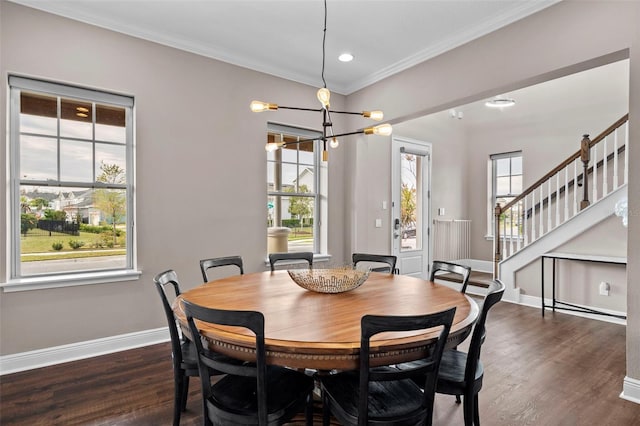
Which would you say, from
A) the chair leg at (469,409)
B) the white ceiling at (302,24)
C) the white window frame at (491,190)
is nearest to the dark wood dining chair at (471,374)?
the chair leg at (469,409)

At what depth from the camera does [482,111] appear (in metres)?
6.71

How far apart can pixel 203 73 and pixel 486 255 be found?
19.4ft

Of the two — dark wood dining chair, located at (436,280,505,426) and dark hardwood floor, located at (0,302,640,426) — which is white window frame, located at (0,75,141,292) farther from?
dark wood dining chair, located at (436,280,505,426)

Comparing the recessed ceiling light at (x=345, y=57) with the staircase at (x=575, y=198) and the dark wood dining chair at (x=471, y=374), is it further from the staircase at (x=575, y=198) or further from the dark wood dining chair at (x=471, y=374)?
the staircase at (x=575, y=198)

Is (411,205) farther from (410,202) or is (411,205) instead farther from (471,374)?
(471,374)

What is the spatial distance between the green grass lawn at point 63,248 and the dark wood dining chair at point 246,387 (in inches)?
87.7

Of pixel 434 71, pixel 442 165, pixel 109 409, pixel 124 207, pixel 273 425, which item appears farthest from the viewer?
pixel 442 165

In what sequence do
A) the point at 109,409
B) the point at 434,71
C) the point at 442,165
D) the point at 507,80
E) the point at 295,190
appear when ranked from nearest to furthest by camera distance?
the point at 109,409
the point at 507,80
the point at 434,71
the point at 295,190
the point at 442,165

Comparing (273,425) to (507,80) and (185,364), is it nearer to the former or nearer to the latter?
(185,364)

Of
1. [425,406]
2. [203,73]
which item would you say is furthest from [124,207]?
[425,406]

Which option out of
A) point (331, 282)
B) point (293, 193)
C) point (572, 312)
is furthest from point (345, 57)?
point (572, 312)

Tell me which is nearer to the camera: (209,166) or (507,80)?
(507,80)

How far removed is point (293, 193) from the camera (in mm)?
4418

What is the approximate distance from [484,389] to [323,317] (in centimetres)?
167
